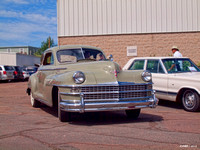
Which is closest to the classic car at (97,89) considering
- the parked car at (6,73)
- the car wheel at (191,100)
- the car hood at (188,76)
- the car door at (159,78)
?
the car wheel at (191,100)

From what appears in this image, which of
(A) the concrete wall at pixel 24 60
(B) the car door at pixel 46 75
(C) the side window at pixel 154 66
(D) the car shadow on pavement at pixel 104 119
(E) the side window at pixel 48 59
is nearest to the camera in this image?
(D) the car shadow on pavement at pixel 104 119

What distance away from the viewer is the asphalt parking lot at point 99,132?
4.05 meters

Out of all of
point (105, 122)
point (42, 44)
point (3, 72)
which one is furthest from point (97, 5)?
point (42, 44)

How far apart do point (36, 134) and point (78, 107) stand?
0.94 m

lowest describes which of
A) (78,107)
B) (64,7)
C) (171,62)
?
(78,107)

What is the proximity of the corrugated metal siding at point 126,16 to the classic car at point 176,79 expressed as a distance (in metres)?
10.1

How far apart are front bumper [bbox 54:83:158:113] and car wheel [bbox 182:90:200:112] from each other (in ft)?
7.08

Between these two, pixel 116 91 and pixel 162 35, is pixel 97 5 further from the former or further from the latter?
pixel 116 91

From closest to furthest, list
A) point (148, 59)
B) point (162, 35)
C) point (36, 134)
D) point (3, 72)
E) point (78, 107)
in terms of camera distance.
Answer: point (36, 134) < point (78, 107) < point (148, 59) < point (162, 35) < point (3, 72)

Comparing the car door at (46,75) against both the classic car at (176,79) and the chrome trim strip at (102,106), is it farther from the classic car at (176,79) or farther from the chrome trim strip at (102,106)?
the classic car at (176,79)

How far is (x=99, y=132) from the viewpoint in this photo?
488 centimetres

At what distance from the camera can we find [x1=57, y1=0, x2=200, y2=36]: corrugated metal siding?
19000 millimetres

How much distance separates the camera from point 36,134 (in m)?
4.77

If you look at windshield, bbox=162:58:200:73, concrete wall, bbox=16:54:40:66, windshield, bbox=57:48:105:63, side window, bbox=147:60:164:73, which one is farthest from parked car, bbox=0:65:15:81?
concrete wall, bbox=16:54:40:66
